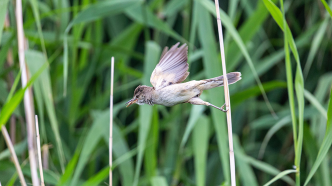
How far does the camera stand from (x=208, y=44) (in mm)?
1903

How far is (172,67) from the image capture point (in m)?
1.38

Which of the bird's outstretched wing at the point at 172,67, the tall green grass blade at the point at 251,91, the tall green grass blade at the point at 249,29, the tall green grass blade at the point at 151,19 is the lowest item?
the tall green grass blade at the point at 251,91

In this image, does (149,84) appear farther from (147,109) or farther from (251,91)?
(251,91)

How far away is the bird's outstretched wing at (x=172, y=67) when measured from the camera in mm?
1358

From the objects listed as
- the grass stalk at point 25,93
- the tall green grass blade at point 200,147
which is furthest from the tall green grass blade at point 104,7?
the tall green grass blade at point 200,147

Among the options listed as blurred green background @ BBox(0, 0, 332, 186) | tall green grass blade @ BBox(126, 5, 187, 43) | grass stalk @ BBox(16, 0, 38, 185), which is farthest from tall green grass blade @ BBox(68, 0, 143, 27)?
grass stalk @ BBox(16, 0, 38, 185)

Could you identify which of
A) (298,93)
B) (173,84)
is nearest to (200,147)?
(173,84)

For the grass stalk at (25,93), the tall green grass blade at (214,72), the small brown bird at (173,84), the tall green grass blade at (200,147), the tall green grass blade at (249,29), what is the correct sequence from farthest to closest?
1. the tall green grass blade at (249,29)
2. the tall green grass blade at (200,147)
3. the tall green grass blade at (214,72)
4. the grass stalk at (25,93)
5. the small brown bird at (173,84)

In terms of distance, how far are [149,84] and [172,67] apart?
60 centimetres

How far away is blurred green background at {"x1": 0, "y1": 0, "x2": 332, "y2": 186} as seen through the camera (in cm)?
188

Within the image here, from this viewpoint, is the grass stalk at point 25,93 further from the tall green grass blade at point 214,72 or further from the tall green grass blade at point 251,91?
the tall green grass blade at point 251,91

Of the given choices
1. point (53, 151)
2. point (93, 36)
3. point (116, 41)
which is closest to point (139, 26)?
point (116, 41)

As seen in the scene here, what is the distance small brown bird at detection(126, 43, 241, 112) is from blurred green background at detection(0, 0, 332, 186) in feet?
1.11

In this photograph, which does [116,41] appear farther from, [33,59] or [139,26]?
[33,59]
